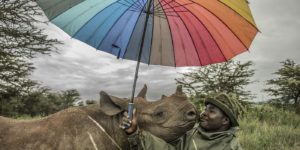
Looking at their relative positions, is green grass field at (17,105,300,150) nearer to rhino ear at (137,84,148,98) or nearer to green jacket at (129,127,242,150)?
green jacket at (129,127,242,150)

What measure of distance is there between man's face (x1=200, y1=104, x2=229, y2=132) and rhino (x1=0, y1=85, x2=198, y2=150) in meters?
0.56

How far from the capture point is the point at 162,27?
6.04m

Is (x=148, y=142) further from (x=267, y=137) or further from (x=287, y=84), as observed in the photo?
(x=287, y=84)

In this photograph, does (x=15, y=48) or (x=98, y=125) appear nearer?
(x=98, y=125)

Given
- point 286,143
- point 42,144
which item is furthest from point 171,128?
point 286,143

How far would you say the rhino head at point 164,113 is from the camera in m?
4.50

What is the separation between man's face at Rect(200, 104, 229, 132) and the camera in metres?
5.18

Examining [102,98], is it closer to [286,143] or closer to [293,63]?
[286,143]

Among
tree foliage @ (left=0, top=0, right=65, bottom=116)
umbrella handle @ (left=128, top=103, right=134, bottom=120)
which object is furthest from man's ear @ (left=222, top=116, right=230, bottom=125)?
tree foliage @ (left=0, top=0, right=65, bottom=116)

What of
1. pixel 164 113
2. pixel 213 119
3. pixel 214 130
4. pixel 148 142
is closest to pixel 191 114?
pixel 164 113

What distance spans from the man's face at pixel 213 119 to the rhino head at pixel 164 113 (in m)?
0.53

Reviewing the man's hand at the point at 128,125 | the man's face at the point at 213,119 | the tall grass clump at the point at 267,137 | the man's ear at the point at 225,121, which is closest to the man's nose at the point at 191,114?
the man's hand at the point at 128,125

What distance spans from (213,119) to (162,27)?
1588 mm

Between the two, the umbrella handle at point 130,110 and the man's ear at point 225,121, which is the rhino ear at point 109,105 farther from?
the man's ear at point 225,121
